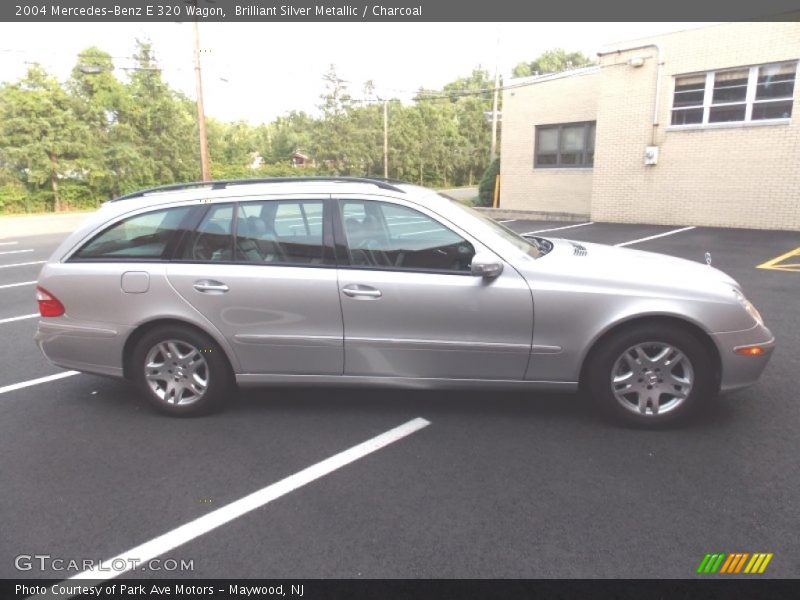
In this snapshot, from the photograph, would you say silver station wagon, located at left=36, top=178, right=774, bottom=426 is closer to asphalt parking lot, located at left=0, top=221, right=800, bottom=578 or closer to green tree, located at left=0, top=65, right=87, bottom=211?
asphalt parking lot, located at left=0, top=221, right=800, bottom=578

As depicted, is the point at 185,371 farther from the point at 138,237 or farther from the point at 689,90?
the point at 689,90

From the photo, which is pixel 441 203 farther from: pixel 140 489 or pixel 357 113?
pixel 357 113

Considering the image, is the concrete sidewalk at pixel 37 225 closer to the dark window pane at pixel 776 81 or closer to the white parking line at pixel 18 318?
the white parking line at pixel 18 318

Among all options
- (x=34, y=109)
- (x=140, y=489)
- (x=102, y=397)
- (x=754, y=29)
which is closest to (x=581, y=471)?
(x=140, y=489)

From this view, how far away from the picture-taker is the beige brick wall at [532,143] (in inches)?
716

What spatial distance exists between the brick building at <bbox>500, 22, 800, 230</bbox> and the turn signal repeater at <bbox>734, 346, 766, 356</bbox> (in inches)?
473

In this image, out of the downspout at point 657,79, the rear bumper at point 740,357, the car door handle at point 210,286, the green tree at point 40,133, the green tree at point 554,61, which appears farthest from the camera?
the green tree at point 554,61

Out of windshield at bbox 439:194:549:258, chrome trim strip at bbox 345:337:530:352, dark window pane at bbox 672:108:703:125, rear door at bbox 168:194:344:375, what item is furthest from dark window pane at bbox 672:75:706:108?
rear door at bbox 168:194:344:375

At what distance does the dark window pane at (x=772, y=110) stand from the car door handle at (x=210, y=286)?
14106 mm

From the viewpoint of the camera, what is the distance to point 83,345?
4.07 meters

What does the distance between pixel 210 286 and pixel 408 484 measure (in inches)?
74.1

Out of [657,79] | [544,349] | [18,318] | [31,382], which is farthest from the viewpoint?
[657,79]

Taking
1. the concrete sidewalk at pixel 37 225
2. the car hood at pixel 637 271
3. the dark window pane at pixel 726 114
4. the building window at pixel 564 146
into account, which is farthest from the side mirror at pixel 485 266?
the concrete sidewalk at pixel 37 225
